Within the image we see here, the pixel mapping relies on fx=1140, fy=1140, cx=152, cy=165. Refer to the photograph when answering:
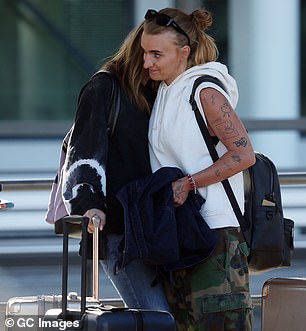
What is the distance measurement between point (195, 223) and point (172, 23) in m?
0.69

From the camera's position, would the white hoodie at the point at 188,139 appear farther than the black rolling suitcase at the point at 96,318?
Yes

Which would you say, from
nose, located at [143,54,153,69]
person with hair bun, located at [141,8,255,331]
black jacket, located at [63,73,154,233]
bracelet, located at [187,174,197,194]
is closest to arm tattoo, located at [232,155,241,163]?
person with hair bun, located at [141,8,255,331]

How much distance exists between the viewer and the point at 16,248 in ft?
30.6

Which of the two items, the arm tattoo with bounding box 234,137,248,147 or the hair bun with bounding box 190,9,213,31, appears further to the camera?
the hair bun with bounding box 190,9,213,31

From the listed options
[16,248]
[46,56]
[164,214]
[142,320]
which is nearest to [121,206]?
[164,214]

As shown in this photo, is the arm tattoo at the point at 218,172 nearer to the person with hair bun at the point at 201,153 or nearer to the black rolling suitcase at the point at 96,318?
the person with hair bun at the point at 201,153

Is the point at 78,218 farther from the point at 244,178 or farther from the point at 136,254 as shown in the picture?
the point at 244,178

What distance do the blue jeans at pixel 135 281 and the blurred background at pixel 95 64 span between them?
20.3ft

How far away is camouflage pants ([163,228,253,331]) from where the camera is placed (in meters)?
3.85

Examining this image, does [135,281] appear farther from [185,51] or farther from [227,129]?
[185,51]

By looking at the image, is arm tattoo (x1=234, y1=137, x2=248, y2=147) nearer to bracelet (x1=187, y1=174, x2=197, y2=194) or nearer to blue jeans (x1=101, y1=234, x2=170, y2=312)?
bracelet (x1=187, y1=174, x2=197, y2=194)

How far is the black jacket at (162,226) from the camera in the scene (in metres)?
3.79

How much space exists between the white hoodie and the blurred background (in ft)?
20.0

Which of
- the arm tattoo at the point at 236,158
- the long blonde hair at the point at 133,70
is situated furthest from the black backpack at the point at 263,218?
the long blonde hair at the point at 133,70
